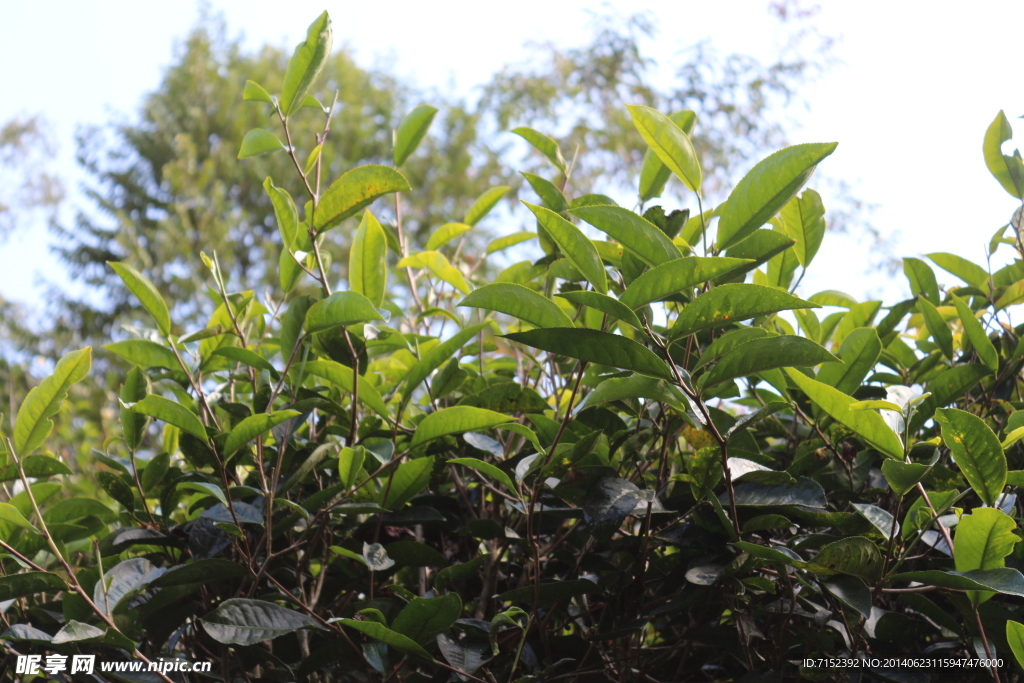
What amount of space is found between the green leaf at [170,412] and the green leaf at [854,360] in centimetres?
62

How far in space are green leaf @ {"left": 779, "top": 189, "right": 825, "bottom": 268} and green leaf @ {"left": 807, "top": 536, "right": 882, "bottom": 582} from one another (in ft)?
0.98

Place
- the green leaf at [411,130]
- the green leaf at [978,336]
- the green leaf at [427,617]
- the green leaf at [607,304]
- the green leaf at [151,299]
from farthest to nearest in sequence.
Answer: the green leaf at [411,130] < the green leaf at [151,299] < the green leaf at [978,336] < the green leaf at [427,617] < the green leaf at [607,304]

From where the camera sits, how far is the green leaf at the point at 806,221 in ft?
2.41

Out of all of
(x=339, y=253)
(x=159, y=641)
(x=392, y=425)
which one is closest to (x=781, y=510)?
(x=392, y=425)

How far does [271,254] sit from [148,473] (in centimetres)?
1281

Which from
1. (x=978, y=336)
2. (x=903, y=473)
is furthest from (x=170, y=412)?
(x=978, y=336)

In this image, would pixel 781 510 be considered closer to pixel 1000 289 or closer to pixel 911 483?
pixel 911 483

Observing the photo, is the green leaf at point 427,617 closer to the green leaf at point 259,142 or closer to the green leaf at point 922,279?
the green leaf at point 259,142

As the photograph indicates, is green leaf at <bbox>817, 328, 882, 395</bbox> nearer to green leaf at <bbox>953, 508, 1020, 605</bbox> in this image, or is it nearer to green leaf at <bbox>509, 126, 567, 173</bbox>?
green leaf at <bbox>953, 508, 1020, 605</bbox>

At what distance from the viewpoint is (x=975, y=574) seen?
21.5 inches

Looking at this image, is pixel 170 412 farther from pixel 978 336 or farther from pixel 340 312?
pixel 978 336

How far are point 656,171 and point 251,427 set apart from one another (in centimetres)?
50

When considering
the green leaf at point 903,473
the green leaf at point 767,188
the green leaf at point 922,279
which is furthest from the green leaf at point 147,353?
the green leaf at point 922,279

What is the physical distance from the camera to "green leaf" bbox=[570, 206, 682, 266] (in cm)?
54
